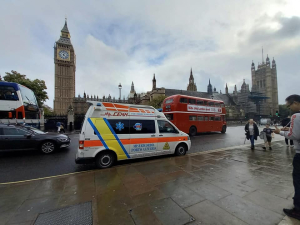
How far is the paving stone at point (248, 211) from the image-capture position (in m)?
2.30

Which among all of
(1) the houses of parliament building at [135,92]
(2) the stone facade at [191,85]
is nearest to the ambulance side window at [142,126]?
(1) the houses of parliament building at [135,92]

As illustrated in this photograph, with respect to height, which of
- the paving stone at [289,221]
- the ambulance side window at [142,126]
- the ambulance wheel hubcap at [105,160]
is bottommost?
the paving stone at [289,221]

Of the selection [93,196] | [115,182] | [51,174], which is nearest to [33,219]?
[93,196]

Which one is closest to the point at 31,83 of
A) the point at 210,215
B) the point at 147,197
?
the point at 147,197

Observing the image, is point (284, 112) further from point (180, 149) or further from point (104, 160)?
point (104, 160)

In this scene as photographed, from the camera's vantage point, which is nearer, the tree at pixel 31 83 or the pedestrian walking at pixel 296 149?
the pedestrian walking at pixel 296 149

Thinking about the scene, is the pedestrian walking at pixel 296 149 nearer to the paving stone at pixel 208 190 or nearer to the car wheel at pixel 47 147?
the paving stone at pixel 208 190

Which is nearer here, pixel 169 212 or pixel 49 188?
pixel 169 212

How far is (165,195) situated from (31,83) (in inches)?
1271

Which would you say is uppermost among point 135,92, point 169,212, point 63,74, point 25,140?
point 63,74

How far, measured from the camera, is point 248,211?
2.52 metres

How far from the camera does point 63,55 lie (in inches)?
3349

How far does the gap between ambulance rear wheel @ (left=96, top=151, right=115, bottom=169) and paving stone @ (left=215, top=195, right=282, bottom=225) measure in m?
3.70

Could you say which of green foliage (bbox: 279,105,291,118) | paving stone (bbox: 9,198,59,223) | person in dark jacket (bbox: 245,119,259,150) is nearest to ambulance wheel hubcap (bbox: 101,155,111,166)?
paving stone (bbox: 9,198,59,223)
